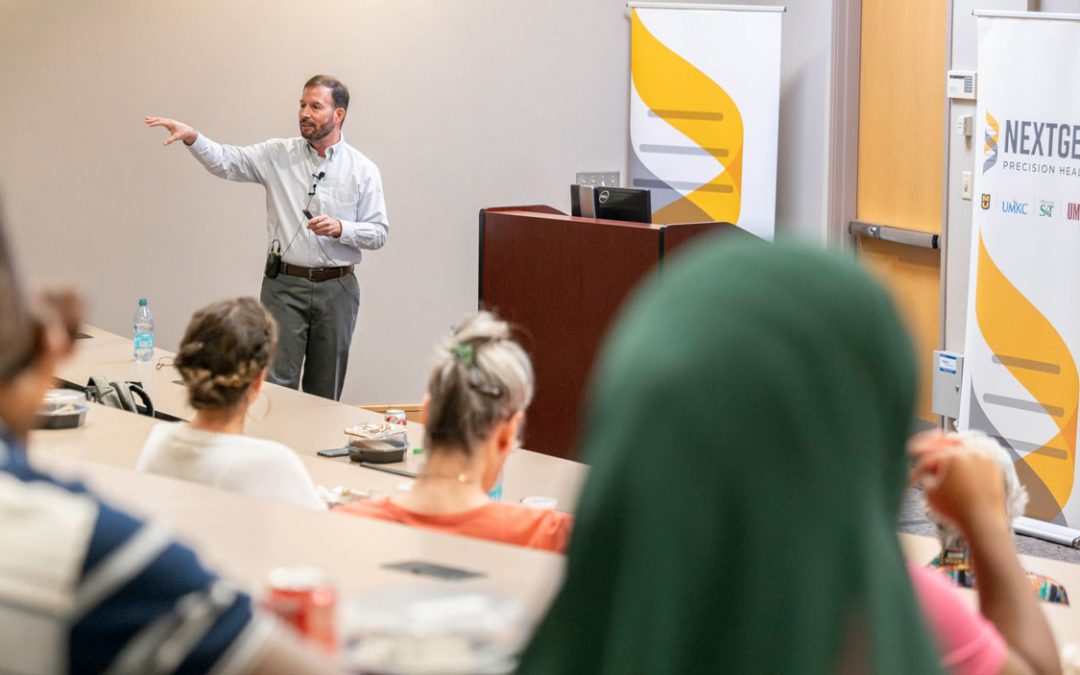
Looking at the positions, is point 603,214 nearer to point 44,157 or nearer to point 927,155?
point 927,155

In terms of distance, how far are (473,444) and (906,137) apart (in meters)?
4.77

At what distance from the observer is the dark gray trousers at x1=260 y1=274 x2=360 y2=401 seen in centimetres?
605

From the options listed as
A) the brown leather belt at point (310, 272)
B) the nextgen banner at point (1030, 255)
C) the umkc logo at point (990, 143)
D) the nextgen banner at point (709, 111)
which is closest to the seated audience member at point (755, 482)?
the nextgen banner at point (1030, 255)

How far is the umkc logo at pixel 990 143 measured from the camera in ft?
17.4

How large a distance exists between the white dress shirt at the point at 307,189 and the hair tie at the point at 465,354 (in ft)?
11.7

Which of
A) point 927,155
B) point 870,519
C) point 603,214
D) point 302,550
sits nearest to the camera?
point 870,519

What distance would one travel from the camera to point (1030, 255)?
16.8 ft

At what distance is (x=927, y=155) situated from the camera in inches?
255

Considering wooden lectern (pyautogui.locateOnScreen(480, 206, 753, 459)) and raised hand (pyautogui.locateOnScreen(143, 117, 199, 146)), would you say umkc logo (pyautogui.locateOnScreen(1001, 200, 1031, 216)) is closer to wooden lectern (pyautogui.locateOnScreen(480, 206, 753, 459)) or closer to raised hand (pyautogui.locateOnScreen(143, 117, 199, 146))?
wooden lectern (pyautogui.locateOnScreen(480, 206, 753, 459))

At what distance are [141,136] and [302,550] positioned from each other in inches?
231

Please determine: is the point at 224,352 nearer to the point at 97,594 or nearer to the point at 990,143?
the point at 97,594

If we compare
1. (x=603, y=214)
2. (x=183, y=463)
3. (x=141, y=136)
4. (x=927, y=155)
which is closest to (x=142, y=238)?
(x=141, y=136)

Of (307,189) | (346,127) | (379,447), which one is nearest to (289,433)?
(379,447)

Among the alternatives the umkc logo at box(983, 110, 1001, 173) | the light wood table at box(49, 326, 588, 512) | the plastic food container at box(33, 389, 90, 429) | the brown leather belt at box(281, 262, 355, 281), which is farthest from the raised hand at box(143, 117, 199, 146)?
the umkc logo at box(983, 110, 1001, 173)
